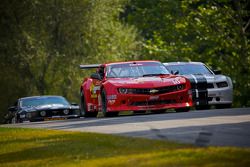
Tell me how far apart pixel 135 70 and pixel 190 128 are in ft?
27.1

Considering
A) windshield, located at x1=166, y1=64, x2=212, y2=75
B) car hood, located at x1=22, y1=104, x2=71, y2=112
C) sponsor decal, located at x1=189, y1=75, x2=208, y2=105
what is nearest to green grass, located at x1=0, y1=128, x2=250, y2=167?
sponsor decal, located at x1=189, y1=75, x2=208, y2=105

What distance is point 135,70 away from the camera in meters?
24.3

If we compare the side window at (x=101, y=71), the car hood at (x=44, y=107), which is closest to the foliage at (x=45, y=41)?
the car hood at (x=44, y=107)

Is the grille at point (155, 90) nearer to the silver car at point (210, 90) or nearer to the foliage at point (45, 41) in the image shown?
the silver car at point (210, 90)

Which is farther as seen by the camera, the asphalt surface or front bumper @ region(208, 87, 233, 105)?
front bumper @ region(208, 87, 233, 105)

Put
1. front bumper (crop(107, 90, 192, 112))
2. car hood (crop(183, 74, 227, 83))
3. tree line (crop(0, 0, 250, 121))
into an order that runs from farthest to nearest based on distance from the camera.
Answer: tree line (crop(0, 0, 250, 121)) → car hood (crop(183, 74, 227, 83)) → front bumper (crop(107, 90, 192, 112))

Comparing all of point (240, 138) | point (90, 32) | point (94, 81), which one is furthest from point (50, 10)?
point (240, 138)

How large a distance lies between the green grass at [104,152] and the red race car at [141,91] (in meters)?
5.56

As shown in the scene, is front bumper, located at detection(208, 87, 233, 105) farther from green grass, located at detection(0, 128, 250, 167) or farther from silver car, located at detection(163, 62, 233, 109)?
green grass, located at detection(0, 128, 250, 167)

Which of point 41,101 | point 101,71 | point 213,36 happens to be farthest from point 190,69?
point 213,36

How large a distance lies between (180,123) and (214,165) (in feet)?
21.3

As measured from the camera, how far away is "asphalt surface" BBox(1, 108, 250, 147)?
549 inches

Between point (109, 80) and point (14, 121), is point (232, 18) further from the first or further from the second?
point (109, 80)

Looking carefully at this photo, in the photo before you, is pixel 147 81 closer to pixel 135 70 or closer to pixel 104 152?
pixel 135 70
